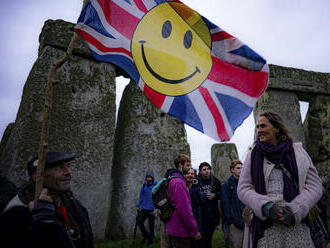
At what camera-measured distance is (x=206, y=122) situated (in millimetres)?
2285

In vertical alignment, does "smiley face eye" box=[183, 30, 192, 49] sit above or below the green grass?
above

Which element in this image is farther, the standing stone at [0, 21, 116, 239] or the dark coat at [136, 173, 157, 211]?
the dark coat at [136, 173, 157, 211]

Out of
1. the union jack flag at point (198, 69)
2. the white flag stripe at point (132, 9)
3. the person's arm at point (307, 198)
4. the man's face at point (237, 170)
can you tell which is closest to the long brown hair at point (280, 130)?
the person's arm at point (307, 198)

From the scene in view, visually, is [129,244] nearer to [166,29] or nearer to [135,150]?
[135,150]

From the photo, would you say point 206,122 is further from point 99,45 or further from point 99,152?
point 99,152

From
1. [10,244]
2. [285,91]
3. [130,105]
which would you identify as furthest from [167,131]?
[10,244]

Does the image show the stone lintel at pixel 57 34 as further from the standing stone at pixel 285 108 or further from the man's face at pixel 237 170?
the standing stone at pixel 285 108

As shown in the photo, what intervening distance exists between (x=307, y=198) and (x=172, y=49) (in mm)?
1515

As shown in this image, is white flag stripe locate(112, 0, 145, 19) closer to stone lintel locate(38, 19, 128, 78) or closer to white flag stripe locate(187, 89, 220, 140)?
white flag stripe locate(187, 89, 220, 140)

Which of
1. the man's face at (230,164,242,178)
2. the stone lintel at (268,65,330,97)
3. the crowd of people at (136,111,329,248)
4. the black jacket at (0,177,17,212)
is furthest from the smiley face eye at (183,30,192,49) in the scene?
the stone lintel at (268,65,330,97)

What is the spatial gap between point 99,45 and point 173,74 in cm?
65

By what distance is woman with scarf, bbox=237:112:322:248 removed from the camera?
1627 millimetres

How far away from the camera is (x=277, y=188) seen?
5.74ft

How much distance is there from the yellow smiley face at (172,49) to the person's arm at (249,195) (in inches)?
31.7
